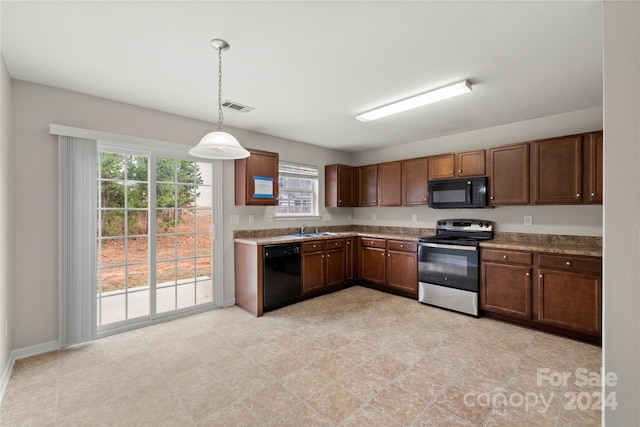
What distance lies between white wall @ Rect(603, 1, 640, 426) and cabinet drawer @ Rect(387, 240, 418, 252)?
111 inches

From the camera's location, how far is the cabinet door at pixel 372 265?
4.62m

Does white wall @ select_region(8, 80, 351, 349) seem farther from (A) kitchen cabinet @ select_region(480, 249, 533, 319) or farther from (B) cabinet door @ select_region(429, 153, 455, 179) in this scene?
(A) kitchen cabinet @ select_region(480, 249, 533, 319)

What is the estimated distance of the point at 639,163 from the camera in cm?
131

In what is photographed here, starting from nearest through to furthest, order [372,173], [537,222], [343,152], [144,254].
→ [144,254] < [537,222] < [372,173] < [343,152]

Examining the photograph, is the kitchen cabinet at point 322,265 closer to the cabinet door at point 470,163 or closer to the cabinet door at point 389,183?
the cabinet door at point 389,183

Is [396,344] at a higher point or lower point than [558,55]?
lower

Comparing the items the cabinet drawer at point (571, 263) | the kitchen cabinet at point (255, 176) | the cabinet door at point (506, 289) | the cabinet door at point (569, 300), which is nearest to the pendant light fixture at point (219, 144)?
the kitchen cabinet at point (255, 176)

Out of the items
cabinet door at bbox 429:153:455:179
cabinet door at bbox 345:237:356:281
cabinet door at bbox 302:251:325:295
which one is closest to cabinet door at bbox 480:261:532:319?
cabinet door at bbox 429:153:455:179

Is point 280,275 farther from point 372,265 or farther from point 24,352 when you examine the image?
point 24,352

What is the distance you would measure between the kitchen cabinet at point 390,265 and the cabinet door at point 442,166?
1132 millimetres

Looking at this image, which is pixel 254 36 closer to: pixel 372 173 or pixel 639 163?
pixel 639 163

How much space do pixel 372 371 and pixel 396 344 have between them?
579 mm

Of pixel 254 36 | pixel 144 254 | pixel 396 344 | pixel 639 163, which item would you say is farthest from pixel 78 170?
pixel 639 163

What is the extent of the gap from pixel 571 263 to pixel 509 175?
4.09ft
